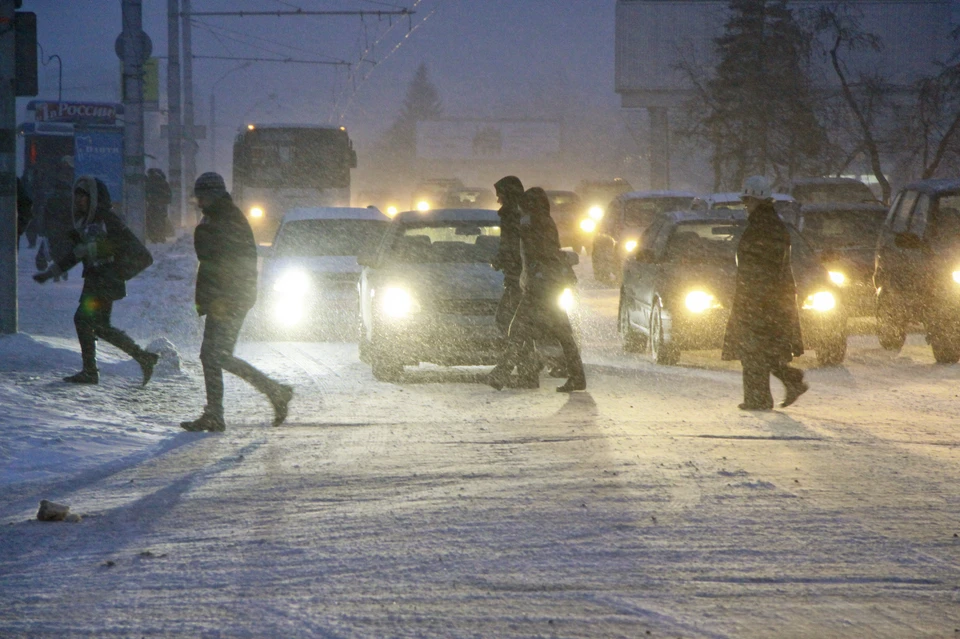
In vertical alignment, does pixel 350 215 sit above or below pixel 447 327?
above

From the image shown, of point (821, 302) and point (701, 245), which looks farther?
point (701, 245)

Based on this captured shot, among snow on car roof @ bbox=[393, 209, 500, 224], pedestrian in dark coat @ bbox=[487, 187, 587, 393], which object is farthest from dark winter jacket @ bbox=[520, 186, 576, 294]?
snow on car roof @ bbox=[393, 209, 500, 224]

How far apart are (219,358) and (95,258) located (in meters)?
2.23

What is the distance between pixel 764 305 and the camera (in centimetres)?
1005

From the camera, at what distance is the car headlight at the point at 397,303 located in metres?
11.9

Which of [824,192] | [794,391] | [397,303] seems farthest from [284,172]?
[794,391]

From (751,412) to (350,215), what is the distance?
363 inches

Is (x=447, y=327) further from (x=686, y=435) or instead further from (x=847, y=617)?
(x=847, y=617)

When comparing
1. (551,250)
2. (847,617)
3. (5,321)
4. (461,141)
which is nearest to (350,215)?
(5,321)

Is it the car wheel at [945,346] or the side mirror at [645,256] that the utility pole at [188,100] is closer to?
the side mirror at [645,256]

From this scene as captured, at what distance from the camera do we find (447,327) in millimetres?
11797

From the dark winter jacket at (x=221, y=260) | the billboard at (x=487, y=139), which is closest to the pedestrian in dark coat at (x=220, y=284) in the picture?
Answer: the dark winter jacket at (x=221, y=260)

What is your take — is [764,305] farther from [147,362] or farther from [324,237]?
[324,237]

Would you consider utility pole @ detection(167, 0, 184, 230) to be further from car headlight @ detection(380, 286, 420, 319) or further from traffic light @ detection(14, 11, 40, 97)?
car headlight @ detection(380, 286, 420, 319)
